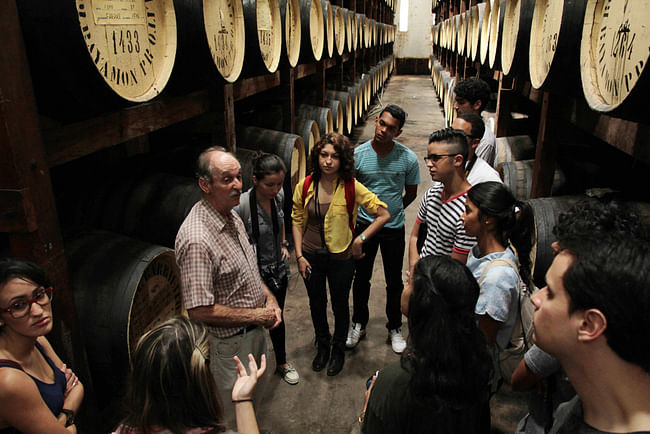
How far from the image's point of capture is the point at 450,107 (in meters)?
8.48

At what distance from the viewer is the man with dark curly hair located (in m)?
3.43

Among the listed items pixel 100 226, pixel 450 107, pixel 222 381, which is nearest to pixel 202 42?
pixel 100 226

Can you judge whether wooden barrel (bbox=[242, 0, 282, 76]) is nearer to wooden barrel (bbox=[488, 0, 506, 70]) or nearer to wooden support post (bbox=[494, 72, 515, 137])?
wooden barrel (bbox=[488, 0, 506, 70])

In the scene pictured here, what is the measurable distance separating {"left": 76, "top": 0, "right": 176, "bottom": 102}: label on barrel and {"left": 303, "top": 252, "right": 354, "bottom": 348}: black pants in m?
1.36

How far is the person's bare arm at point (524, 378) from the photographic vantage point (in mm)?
1401

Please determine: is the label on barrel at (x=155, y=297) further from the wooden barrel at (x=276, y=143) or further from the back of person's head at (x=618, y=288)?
the wooden barrel at (x=276, y=143)

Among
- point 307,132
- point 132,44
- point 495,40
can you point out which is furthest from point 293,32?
point 132,44

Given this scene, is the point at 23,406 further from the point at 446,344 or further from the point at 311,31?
the point at 311,31

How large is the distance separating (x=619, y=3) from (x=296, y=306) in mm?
2867

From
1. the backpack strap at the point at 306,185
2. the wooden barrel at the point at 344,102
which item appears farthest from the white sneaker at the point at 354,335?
the wooden barrel at the point at 344,102

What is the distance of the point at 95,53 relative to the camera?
4.99 feet

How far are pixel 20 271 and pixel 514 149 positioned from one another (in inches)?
158

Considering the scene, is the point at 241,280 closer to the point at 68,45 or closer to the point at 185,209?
the point at 185,209

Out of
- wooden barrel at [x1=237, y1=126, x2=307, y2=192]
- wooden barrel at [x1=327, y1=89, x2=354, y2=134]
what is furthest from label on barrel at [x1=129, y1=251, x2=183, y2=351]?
wooden barrel at [x1=327, y1=89, x2=354, y2=134]
